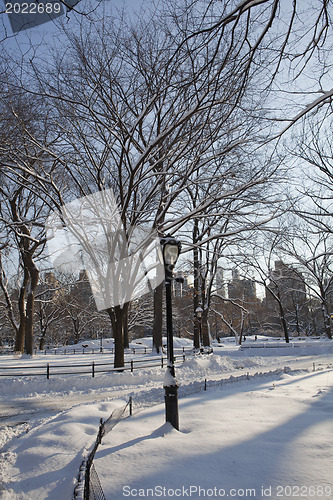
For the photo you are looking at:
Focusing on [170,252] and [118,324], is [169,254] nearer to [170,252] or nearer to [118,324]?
[170,252]

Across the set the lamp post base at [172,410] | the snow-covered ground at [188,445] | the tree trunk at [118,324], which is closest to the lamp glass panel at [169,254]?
the lamp post base at [172,410]

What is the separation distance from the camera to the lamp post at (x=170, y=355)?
6047 mm

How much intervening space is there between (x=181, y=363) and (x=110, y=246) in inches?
342

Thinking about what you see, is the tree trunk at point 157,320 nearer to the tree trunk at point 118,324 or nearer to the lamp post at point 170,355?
the tree trunk at point 118,324

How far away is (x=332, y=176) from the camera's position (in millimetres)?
21156

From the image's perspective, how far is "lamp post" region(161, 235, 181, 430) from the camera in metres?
6.05

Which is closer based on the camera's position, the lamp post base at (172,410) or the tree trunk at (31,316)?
the lamp post base at (172,410)

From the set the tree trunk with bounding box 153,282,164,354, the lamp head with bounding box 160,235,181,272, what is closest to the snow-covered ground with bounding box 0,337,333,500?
the lamp head with bounding box 160,235,181,272

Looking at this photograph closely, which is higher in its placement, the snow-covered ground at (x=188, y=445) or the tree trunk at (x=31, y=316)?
the tree trunk at (x=31, y=316)

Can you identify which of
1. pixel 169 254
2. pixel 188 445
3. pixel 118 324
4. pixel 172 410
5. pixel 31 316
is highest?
pixel 169 254

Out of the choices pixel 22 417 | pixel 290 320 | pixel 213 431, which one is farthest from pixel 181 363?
pixel 290 320

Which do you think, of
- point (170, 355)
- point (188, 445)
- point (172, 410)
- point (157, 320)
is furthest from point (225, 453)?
point (157, 320)

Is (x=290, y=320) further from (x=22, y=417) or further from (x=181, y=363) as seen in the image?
(x=22, y=417)

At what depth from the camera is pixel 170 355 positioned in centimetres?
657
